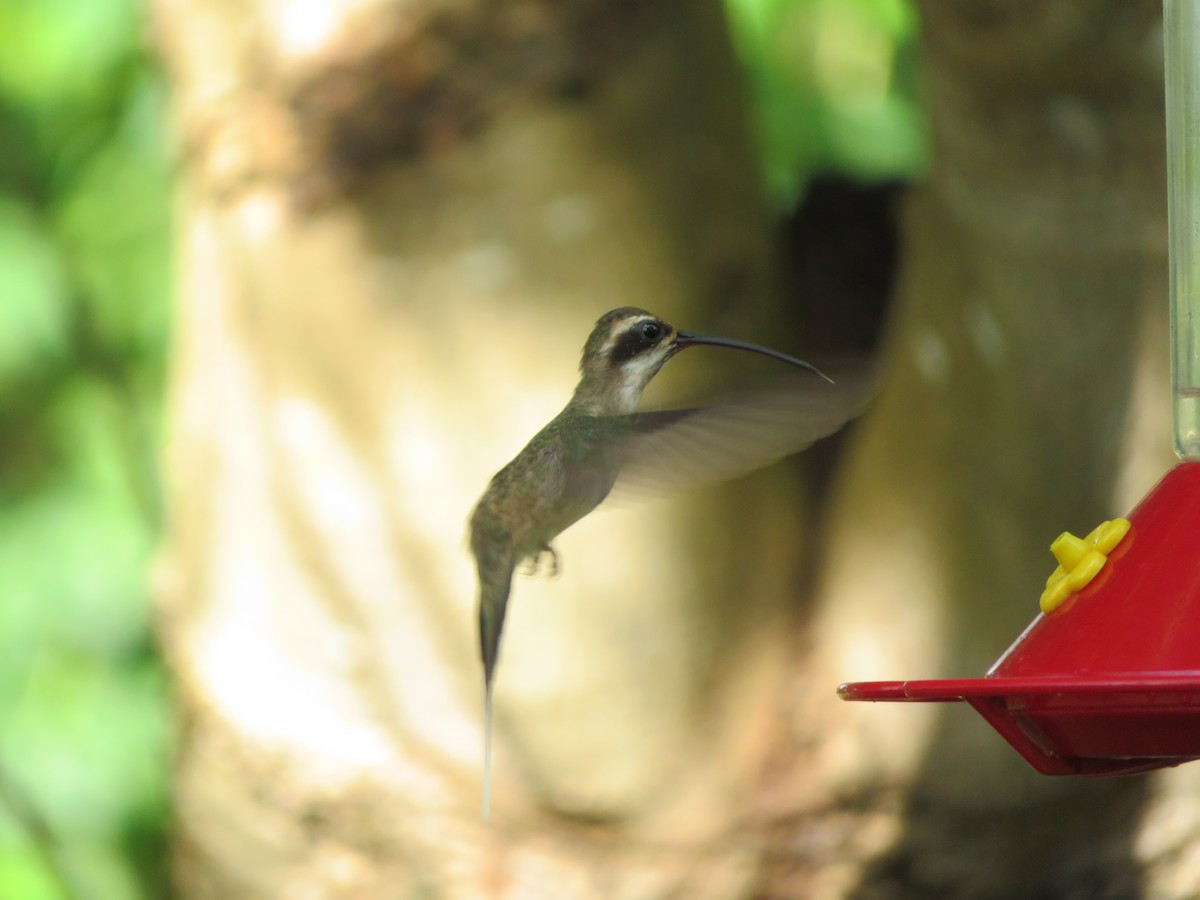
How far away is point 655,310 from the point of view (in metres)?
2.54

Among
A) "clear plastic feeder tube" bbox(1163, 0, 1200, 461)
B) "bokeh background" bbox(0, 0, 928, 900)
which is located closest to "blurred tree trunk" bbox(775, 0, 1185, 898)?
"clear plastic feeder tube" bbox(1163, 0, 1200, 461)

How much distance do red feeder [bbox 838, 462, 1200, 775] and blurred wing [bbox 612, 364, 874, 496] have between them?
0.28 meters

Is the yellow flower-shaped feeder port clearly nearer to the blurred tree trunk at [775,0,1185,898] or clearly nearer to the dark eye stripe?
the dark eye stripe

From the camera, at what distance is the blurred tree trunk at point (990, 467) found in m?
2.48

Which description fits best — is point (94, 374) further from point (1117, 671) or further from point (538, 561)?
point (1117, 671)

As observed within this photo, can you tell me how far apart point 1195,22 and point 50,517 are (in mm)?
3000

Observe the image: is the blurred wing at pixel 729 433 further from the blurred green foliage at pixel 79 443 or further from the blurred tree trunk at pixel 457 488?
the blurred green foliage at pixel 79 443

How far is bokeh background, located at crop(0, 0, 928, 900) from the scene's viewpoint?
3.48 metres

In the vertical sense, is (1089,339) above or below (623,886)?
above

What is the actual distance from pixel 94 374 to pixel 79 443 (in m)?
0.19

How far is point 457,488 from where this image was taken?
8.23ft

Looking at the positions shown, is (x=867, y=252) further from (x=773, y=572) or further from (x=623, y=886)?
(x=623, y=886)

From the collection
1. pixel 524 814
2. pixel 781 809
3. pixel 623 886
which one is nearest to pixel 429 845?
pixel 524 814

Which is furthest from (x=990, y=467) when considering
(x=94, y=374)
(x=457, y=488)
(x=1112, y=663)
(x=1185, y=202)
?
(x=94, y=374)
